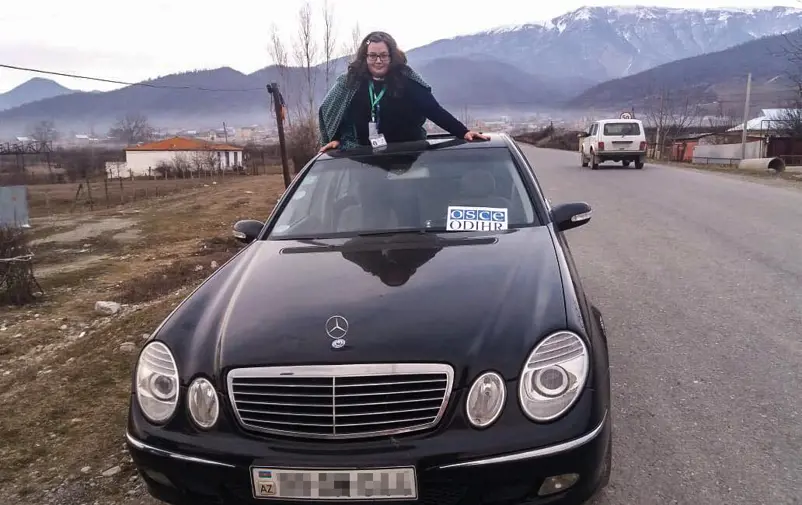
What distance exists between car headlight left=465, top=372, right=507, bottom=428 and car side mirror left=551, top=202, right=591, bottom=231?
1.65m

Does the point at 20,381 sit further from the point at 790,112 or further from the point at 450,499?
the point at 790,112

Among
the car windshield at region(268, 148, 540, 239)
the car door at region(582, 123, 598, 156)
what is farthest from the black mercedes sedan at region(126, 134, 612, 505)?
the car door at region(582, 123, 598, 156)

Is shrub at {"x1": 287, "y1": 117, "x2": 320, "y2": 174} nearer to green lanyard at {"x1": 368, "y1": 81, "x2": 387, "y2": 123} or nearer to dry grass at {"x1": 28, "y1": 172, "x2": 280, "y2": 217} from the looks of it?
dry grass at {"x1": 28, "y1": 172, "x2": 280, "y2": 217}

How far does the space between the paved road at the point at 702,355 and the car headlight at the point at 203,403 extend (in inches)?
61.7

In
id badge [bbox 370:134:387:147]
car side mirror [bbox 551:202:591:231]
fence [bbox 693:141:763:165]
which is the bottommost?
fence [bbox 693:141:763:165]

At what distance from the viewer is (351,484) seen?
2086 millimetres

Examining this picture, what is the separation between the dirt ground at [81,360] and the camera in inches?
121

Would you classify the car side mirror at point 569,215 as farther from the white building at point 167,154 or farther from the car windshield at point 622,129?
the white building at point 167,154

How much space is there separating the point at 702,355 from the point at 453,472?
2688 mm

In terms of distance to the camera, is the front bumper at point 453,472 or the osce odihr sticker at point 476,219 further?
the osce odihr sticker at point 476,219

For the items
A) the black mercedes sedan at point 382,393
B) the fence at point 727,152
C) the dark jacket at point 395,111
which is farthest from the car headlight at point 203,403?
the fence at point 727,152

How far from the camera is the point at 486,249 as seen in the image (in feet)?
10.3

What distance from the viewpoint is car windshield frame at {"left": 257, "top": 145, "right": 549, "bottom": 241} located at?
3.54 m

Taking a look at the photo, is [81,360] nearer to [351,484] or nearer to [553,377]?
[351,484]
